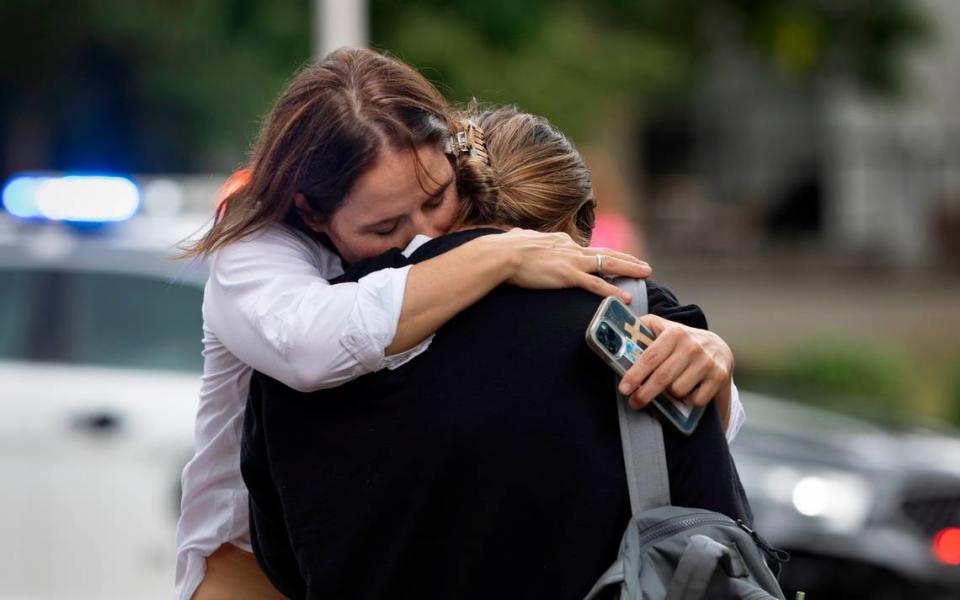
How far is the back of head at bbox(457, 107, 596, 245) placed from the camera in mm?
2047

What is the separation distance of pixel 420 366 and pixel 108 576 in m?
3.58

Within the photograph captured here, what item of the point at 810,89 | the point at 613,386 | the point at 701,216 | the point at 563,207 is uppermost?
the point at 563,207

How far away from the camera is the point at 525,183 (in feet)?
6.72

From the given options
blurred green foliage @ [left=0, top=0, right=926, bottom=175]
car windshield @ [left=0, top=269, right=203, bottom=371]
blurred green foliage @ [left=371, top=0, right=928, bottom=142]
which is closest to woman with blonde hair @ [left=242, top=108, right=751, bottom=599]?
car windshield @ [left=0, top=269, right=203, bottom=371]

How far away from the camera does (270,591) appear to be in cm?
227

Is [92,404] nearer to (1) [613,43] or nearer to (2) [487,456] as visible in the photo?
(2) [487,456]

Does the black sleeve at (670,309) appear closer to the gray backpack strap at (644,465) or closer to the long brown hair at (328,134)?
the gray backpack strap at (644,465)

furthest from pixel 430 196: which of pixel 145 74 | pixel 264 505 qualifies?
pixel 145 74

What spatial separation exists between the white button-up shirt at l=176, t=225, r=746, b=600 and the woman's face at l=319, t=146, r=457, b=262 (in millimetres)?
36

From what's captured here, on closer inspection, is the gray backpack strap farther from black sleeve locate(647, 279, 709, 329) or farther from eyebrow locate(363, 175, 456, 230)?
eyebrow locate(363, 175, 456, 230)

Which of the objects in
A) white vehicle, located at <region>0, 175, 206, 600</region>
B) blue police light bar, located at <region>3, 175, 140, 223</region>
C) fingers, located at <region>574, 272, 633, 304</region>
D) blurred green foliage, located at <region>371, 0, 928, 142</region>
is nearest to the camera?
fingers, located at <region>574, 272, 633, 304</region>

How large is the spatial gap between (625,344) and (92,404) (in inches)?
151

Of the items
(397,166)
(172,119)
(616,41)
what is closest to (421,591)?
(397,166)

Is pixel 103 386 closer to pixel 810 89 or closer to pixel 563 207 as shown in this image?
pixel 563 207
